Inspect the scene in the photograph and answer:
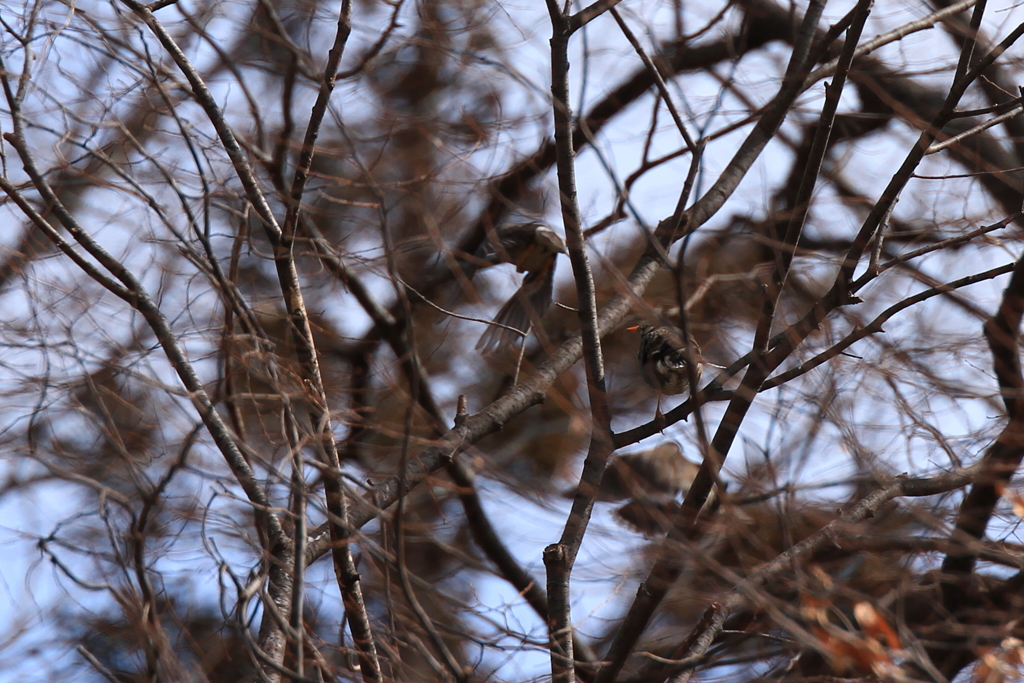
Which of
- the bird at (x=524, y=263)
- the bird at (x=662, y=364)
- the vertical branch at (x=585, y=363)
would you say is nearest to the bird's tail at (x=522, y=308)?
the bird at (x=524, y=263)

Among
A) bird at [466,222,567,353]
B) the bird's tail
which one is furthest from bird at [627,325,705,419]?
the bird's tail

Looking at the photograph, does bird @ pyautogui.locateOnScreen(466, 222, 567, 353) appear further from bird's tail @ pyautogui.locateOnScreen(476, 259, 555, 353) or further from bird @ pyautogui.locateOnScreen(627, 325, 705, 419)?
bird @ pyautogui.locateOnScreen(627, 325, 705, 419)

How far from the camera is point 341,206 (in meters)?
3.83

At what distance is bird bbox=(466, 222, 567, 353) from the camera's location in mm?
3354

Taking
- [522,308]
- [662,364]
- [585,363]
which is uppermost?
[522,308]

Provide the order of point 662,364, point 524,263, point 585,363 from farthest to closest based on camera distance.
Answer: point 524,263 → point 662,364 → point 585,363

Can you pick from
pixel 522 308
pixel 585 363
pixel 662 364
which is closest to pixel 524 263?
pixel 522 308

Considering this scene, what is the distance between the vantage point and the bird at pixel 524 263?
3354 millimetres

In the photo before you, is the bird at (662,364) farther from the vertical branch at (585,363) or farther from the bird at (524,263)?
the vertical branch at (585,363)

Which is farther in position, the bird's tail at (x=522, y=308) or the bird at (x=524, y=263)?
the bird's tail at (x=522, y=308)

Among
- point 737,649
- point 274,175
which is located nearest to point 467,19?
point 274,175

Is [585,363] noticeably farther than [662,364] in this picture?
No

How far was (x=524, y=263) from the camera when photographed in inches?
139

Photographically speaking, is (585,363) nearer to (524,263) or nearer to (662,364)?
(662,364)
